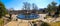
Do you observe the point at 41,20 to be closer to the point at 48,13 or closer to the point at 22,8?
the point at 48,13

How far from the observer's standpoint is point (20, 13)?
188 centimetres

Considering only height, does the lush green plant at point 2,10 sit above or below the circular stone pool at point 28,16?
above

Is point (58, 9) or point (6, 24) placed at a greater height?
point (58, 9)

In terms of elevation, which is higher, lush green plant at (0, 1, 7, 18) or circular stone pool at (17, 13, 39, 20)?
lush green plant at (0, 1, 7, 18)

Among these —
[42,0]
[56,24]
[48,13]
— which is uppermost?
[42,0]

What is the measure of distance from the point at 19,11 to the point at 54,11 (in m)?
0.48

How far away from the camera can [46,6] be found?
6.21 ft

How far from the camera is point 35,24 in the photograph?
1848 mm

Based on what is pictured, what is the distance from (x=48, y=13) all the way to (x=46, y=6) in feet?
0.33

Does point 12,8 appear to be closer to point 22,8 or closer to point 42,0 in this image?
point 22,8

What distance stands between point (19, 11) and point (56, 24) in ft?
1.73

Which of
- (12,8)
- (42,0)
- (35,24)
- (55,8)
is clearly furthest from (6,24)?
(55,8)

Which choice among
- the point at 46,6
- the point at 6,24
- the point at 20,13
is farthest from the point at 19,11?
the point at 46,6

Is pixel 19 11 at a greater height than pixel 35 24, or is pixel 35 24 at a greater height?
pixel 19 11
